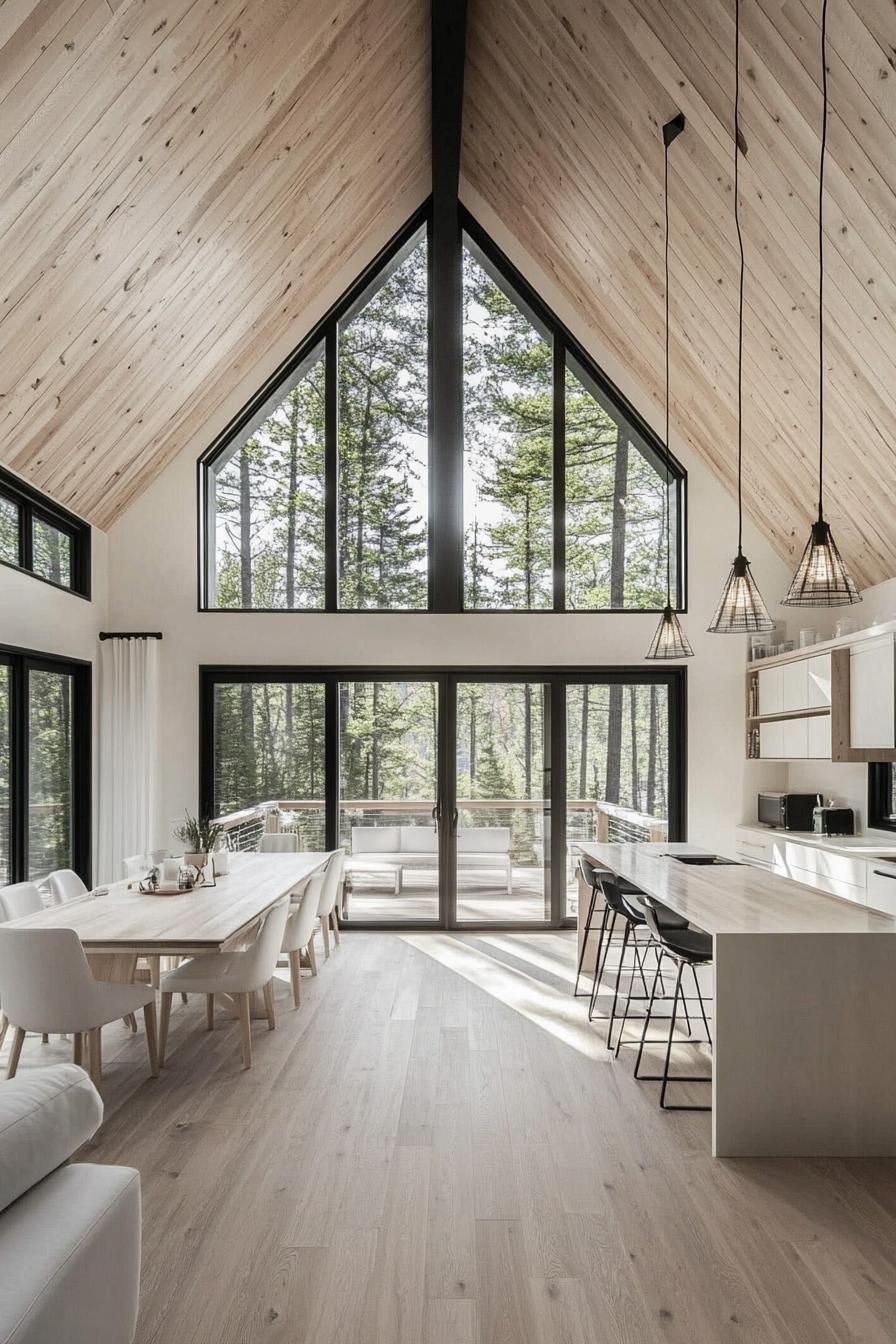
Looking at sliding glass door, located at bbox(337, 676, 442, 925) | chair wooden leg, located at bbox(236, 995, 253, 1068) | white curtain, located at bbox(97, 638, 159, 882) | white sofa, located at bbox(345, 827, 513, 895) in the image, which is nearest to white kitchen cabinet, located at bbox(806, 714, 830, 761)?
white sofa, located at bbox(345, 827, 513, 895)

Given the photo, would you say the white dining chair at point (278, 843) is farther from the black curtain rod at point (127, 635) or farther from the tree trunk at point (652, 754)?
the tree trunk at point (652, 754)

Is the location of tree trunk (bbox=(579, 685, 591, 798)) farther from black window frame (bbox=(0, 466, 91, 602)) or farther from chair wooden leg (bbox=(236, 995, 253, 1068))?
black window frame (bbox=(0, 466, 91, 602))

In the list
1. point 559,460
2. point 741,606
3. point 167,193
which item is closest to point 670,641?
point 741,606

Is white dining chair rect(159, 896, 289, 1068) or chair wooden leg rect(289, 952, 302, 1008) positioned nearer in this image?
white dining chair rect(159, 896, 289, 1068)

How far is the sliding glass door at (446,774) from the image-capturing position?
6.96 metres

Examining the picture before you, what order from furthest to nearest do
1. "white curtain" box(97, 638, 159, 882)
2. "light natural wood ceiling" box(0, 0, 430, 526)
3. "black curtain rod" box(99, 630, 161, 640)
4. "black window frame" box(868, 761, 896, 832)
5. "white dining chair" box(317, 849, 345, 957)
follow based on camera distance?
"black curtain rod" box(99, 630, 161, 640) → "white curtain" box(97, 638, 159, 882) → "black window frame" box(868, 761, 896, 832) → "white dining chair" box(317, 849, 345, 957) → "light natural wood ceiling" box(0, 0, 430, 526)

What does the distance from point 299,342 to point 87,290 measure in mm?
2681

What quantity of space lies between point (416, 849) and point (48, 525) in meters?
3.50

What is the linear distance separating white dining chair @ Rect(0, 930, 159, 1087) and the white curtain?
3.04 m

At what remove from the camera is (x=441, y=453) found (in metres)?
7.09

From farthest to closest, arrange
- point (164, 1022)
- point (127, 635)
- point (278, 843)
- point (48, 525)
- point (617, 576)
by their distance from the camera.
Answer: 1. point (617, 576)
2. point (127, 635)
3. point (278, 843)
4. point (48, 525)
5. point (164, 1022)

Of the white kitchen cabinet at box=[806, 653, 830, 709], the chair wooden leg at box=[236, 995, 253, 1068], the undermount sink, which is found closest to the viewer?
the chair wooden leg at box=[236, 995, 253, 1068]

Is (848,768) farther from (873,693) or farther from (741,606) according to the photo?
(741,606)

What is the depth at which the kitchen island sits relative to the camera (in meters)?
3.24
